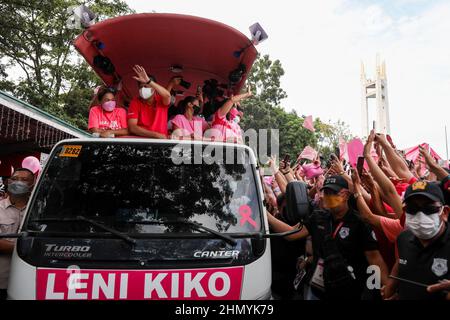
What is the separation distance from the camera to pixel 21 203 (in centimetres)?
357

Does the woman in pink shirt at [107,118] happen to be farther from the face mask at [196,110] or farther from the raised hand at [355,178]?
the raised hand at [355,178]

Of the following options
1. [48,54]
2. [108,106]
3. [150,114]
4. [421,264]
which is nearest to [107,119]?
[108,106]

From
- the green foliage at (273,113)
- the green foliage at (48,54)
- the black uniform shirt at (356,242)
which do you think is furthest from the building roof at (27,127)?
the green foliage at (273,113)

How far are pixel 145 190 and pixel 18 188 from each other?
5.36 feet

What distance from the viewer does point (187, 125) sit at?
432cm

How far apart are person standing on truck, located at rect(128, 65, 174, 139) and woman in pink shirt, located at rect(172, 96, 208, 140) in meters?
0.16

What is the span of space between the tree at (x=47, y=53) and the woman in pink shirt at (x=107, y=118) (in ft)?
42.9

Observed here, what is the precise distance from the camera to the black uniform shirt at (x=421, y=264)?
2.39 meters

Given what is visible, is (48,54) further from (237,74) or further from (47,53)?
(237,74)

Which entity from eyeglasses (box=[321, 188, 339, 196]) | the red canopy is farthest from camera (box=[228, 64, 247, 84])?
eyeglasses (box=[321, 188, 339, 196])
